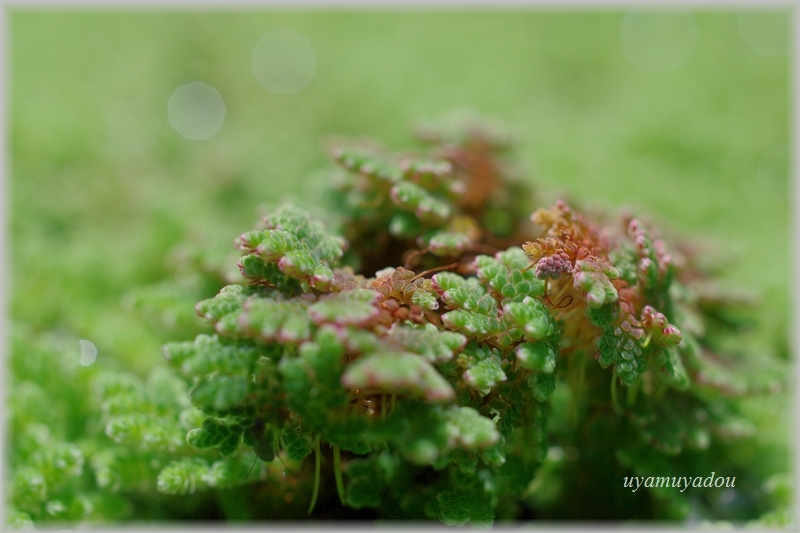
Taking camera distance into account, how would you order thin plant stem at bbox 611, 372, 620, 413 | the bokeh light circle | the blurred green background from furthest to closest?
the bokeh light circle → the blurred green background → thin plant stem at bbox 611, 372, 620, 413

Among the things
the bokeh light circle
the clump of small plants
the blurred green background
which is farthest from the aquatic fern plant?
the bokeh light circle

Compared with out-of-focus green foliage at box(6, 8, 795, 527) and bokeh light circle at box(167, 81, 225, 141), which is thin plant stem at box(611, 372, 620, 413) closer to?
out-of-focus green foliage at box(6, 8, 795, 527)

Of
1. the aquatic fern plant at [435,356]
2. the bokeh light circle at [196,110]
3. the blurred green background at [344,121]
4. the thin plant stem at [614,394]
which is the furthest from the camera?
the bokeh light circle at [196,110]

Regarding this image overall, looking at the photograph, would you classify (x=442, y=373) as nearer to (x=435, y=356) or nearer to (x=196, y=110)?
(x=435, y=356)

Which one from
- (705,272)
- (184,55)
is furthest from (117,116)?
(705,272)

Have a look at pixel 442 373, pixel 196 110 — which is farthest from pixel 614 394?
pixel 196 110

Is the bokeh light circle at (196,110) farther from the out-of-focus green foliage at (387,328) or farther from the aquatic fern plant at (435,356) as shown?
the aquatic fern plant at (435,356)

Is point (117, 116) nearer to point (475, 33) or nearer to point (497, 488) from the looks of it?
point (475, 33)

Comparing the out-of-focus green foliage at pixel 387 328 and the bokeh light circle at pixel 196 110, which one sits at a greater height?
the bokeh light circle at pixel 196 110

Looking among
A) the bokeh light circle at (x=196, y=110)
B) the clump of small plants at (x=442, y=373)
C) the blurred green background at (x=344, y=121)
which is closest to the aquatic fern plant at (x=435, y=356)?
the clump of small plants at (x=442, y=373)
